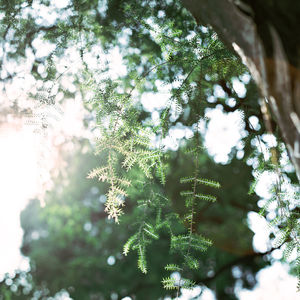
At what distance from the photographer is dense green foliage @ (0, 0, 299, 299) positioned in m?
1.79

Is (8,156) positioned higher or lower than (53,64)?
lower

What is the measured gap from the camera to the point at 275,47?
0.88 m

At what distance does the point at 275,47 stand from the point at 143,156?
1.11 m

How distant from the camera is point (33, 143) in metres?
2.23

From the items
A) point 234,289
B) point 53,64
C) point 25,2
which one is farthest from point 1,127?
point 234,289

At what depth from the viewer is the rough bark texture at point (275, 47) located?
838 mm

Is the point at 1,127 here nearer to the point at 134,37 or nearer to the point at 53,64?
the point at 53,64

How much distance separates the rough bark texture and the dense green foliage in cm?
44

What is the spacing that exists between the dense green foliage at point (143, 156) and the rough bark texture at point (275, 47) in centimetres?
44

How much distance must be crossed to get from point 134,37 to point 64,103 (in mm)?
1030

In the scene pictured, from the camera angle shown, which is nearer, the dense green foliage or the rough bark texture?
the rough bark texture

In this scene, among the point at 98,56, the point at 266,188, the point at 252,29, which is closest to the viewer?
the point at 252,29

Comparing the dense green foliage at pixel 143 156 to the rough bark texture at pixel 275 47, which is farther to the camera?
the dense green foliage at pixel 143 156

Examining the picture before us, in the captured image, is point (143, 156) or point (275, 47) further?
point (143, 156)
